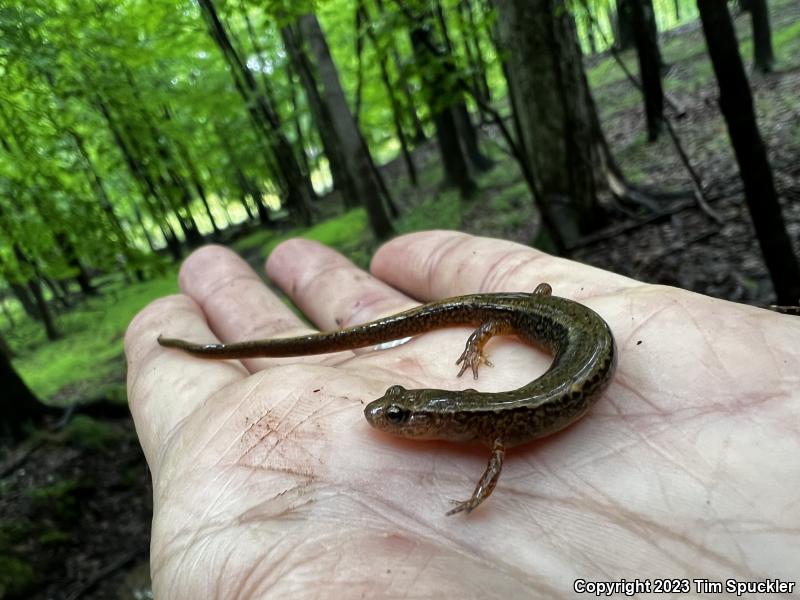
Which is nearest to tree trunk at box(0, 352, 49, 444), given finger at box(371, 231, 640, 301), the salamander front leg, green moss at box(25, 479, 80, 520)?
green moss at box(25, 479, 80, 520)

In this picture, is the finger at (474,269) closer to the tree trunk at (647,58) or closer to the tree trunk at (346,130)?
the tree trunk at (346,130)

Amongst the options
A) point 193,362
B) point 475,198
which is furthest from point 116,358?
point 475,198

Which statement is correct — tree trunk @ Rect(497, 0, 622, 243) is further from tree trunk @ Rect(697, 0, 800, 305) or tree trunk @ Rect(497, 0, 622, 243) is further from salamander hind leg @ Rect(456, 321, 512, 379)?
salamander hind leg @ Rect(456, 321, 512, 379)

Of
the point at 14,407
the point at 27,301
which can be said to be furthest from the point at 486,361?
the point at 27,301

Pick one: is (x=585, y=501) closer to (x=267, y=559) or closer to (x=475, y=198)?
(x=267, y=559)

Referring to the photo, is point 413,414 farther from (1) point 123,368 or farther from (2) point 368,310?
(1) point 123,368

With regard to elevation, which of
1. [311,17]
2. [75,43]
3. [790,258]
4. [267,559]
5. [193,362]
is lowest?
[790,258]
